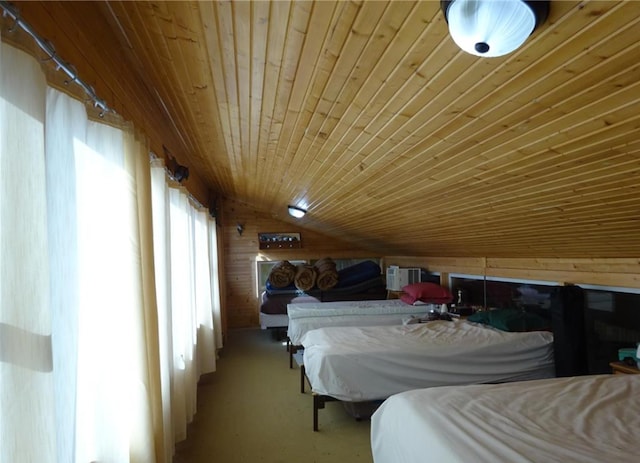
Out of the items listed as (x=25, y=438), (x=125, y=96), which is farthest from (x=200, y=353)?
(x=25, y=438)

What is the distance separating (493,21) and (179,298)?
8.91 ft

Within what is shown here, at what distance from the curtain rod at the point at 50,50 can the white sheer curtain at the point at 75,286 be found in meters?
0.07

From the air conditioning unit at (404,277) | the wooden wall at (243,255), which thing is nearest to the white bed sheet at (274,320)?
the wooden wall at (243,255)

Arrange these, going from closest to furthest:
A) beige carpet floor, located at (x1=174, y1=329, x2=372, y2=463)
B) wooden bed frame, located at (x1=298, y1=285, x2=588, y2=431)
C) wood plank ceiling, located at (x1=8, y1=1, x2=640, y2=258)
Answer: wood plank ceiling, located at (x1=8, y1=1, x2=640, y2=258), beige carpet floor, located at (x1=174, y1=329, x2=372, y2=463), wooden bed frame, located at (x1=298, y1=285, x2=588, y2=431)

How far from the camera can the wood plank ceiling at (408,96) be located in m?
1.14

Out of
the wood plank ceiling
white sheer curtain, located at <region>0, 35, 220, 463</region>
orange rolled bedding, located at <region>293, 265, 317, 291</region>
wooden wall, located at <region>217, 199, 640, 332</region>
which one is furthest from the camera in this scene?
wooden wall, located at <region>217, 199, 640, 332</region>

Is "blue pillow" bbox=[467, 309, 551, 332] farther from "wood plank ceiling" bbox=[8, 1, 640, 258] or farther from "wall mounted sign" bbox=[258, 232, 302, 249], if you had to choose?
"wall mounted sign" bbox=[258, 232, 302, 249]

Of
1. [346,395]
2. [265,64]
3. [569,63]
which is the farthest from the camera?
[346,395]

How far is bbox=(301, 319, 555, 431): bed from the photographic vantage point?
2781mm

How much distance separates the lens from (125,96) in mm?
1907

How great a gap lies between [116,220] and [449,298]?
13.3 feet

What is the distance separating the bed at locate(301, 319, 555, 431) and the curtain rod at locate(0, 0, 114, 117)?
7.33ft

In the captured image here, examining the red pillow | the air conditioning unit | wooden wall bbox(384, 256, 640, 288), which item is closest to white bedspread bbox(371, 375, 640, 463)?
wooden wall bbox(384, 256, 640, 288)

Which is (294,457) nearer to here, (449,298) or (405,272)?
(449,298)
